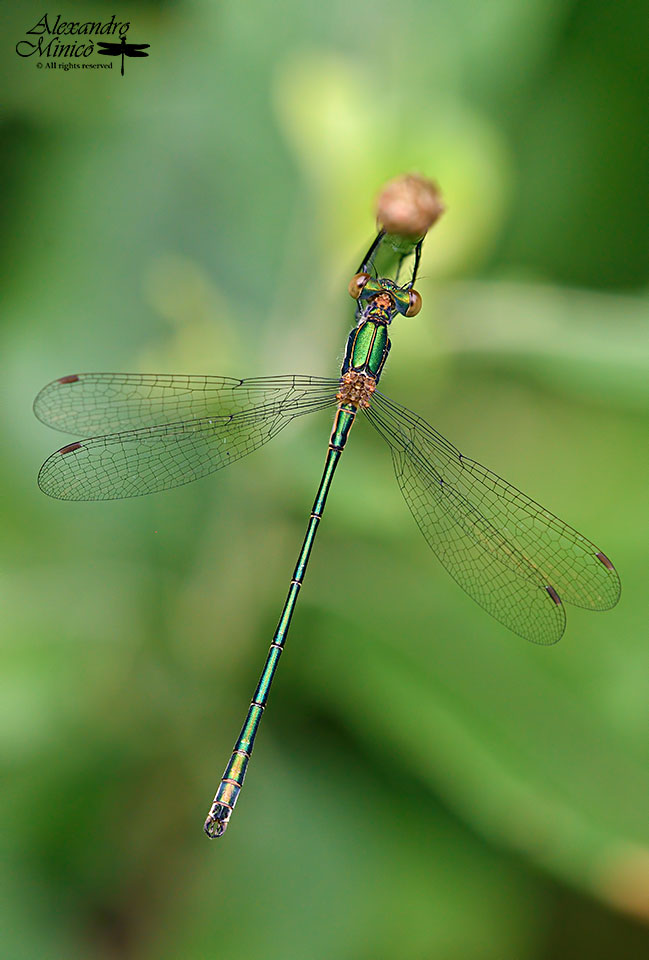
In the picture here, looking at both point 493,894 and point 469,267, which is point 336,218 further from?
point 493,894

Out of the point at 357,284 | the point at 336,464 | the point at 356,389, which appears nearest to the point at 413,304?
the point at 357,284

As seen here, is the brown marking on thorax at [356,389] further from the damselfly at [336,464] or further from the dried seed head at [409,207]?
the dried seed head at [409,207]

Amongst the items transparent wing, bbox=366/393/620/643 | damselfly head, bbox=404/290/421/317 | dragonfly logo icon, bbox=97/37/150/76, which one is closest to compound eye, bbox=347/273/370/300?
damselfly head, bbox=404/290/421/317

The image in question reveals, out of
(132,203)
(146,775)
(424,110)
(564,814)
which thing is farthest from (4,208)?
(564,814)

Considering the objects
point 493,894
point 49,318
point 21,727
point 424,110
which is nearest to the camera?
point 21,727

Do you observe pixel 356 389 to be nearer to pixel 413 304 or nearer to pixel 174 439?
pixel 413 304
